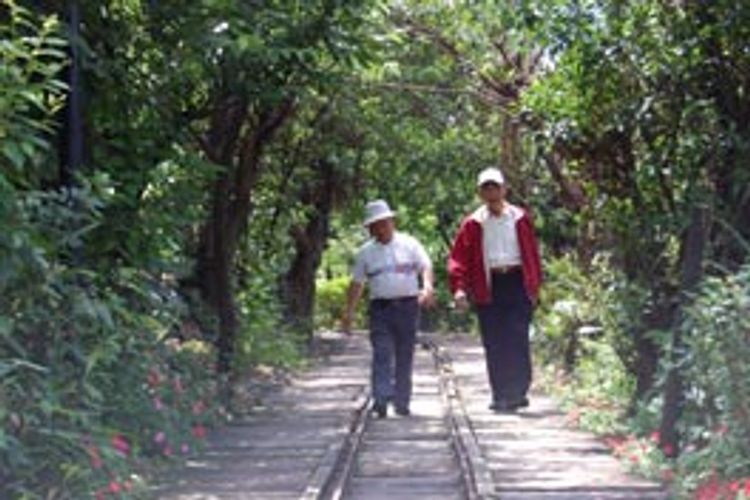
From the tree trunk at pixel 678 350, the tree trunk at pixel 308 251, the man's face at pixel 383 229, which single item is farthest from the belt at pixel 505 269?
the tree trunk at pixel 308 251

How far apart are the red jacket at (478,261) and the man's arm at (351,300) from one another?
0.82 metres

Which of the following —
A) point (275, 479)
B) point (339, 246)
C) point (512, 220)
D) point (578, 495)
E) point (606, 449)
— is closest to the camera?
point (578, 495)

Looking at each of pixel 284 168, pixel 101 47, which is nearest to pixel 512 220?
pixel 101 47

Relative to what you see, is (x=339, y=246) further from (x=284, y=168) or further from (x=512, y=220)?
(x=512, y=220)

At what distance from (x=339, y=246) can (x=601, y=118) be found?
47352 mm

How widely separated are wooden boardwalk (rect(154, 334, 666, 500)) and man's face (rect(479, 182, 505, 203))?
1814 mm

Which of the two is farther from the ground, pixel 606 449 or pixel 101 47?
pixel 101 47

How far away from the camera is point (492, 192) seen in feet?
42.7

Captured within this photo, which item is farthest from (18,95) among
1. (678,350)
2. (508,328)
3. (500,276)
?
(508,328)

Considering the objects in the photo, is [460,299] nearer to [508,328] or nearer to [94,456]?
[508,328]

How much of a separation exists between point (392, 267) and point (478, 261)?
28.6 inches

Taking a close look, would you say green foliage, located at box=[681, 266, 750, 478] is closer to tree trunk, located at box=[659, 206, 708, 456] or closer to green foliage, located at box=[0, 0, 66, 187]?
tree trunk, located at box=[659, 206, 708, 456]

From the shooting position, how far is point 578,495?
8.93 m

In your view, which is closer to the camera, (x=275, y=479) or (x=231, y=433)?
(x=275, y=479)
